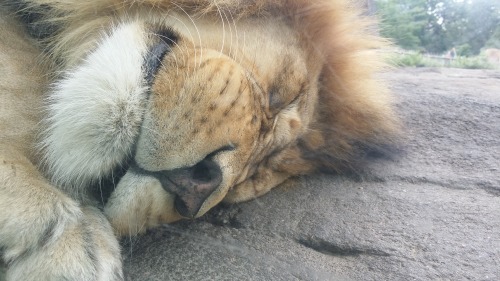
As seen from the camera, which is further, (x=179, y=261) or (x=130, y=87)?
(x=179, y=261)

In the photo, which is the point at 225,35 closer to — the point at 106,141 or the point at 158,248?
the point at 106,141

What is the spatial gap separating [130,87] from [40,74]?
50 cm

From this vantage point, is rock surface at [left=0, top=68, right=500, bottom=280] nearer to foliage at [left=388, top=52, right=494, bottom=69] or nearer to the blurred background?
the blurred background

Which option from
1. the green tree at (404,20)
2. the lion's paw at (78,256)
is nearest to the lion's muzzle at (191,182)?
the lion's paw at (78,256)

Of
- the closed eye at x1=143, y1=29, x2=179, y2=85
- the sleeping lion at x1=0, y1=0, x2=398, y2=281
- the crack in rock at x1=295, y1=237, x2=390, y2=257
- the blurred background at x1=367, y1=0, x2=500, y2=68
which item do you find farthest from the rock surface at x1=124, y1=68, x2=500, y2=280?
the blurred background at x1=367, y1=0, x2=500, y2=68

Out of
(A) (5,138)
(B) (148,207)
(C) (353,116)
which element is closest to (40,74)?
(A) (5,138)

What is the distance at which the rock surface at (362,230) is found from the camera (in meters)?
1.53

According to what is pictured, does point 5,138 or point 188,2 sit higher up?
point 188,2

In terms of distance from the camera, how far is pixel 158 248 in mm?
1569

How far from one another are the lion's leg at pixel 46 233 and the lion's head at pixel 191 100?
7cm

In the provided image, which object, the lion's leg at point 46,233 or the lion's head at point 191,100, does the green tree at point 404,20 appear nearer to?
the lion's head at point 191,100

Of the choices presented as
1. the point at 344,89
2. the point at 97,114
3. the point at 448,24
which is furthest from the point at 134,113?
the point at 448,24

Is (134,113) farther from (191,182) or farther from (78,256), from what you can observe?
(78,256)

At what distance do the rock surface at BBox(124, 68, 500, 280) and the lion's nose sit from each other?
0.20 meters
